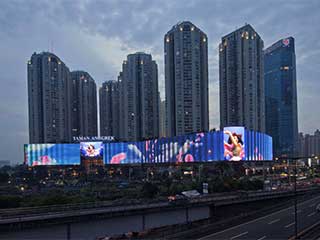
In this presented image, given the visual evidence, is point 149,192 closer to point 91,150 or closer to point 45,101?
point 91,150

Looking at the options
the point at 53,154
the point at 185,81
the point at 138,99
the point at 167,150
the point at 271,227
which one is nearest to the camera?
the point at 271,227

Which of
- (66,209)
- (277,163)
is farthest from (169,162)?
(66,209)

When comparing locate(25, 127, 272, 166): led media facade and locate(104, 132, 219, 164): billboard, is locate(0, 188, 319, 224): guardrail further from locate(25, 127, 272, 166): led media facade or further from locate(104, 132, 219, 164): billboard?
locate(104, 132, 219, 164): billboard

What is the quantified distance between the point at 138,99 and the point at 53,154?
5069 cm

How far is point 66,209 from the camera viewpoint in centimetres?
3753

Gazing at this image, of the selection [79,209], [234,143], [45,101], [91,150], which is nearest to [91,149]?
[91,150]

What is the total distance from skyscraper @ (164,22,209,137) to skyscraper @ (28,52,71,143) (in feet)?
176

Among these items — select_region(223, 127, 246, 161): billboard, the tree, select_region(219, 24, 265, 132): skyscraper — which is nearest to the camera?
the tree

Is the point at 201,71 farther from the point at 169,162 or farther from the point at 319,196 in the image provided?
the point at 319,196

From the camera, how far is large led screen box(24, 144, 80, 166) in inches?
5999

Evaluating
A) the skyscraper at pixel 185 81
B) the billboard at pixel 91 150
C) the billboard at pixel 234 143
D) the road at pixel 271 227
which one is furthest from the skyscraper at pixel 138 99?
the road at pixel 271 227

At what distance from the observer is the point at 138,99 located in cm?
18750

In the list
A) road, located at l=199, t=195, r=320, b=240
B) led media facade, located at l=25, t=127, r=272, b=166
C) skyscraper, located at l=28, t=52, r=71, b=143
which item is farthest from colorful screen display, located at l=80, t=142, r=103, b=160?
road, located at l=199, t=195, r=320, b=240

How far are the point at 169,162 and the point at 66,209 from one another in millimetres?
112451
